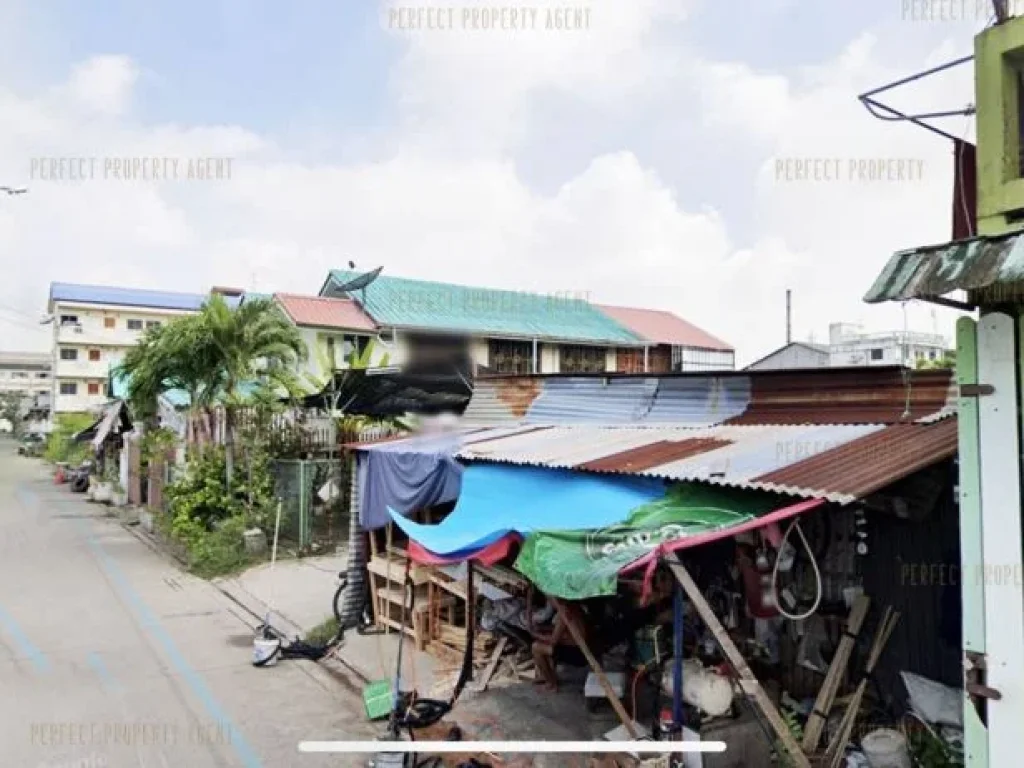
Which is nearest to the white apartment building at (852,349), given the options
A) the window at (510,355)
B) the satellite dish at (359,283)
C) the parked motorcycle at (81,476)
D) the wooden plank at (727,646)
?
the window at (510,355)

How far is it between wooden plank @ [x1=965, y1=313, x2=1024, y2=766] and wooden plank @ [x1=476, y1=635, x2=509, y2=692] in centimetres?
544

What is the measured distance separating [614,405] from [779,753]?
202 inches

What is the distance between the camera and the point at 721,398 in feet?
28.5

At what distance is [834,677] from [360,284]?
79.6 feet

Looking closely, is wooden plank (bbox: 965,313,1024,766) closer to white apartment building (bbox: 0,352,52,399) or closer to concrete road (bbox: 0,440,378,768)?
concrete road (bbox: 0,440,378,768)

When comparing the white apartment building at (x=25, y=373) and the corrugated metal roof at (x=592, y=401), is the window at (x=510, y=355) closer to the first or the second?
the corrugated metal roof at (x=592, y=401)

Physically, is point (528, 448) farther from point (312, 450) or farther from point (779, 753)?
point (312, 450)

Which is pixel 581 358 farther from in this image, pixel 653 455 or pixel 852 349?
pixel 653 455

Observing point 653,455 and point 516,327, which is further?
point 516,327

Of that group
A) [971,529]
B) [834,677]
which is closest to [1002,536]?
[971,529]

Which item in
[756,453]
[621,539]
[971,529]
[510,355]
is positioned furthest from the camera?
[510,355]

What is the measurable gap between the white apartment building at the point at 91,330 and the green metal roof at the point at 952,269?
2176 inches

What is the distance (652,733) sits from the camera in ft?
19.9

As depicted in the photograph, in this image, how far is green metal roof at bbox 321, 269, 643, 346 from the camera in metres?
29.4
